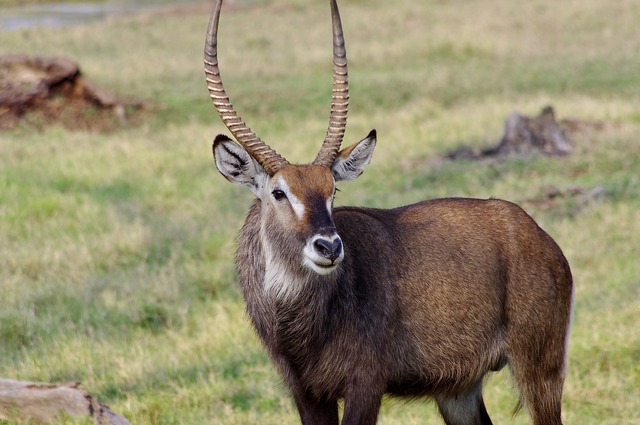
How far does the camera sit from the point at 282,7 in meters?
28.9

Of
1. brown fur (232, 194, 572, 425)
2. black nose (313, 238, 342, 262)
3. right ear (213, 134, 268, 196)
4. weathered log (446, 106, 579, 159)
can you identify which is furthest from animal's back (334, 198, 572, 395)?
weathered log (446, 106, 579, 159)

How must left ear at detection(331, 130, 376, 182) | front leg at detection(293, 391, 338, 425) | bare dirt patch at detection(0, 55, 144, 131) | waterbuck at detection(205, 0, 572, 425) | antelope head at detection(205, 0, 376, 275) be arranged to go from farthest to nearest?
bare dirt patch at detection(0, 55, 144, 131) < left ear at detection(331, 130, 376, 182) < front leg at detection(293, 391, 338, 425) < waterbuck at detection(205, 0, 572, 425) < antelope head at detection(205, 0, 376, 275)

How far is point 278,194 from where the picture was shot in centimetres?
426

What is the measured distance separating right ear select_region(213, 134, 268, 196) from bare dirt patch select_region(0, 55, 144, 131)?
9.46 metres

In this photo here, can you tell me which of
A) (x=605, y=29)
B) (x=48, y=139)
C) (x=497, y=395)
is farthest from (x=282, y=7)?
(x=497, y=395)

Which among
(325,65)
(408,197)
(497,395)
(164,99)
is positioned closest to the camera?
(497,395)

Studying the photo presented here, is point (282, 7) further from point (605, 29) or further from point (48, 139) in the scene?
point (48, 139)

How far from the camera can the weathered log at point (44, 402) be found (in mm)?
4910

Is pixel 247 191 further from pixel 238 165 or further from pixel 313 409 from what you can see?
pixel 313 409

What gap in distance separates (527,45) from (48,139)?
951 cm

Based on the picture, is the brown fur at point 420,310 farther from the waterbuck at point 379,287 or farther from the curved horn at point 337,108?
the curved horn at point 337,108

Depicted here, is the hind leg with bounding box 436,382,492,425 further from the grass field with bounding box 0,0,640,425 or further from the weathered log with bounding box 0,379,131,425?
the weathered log with bounding box 0,379,131,425

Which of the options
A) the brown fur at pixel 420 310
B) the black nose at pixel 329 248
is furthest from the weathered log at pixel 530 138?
the black nose at pixel 329 248

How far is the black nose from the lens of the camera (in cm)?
387
